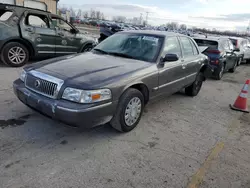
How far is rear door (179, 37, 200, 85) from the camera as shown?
15.5 ft

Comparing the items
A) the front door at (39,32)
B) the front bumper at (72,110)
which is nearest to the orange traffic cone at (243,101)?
the front bumper at (72,110)

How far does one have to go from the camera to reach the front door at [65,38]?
7.63m

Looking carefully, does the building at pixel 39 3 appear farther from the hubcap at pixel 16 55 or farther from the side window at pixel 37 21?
the hubcap at pixel 16 55

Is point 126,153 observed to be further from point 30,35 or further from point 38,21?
point 38,21

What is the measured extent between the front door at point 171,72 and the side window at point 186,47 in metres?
0.26

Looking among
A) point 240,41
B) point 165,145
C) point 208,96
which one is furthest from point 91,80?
point 240,41

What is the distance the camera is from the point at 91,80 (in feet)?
9.28

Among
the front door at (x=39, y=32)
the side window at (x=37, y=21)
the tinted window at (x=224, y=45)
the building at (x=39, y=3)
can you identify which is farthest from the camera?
the building at (x=39, y=3)

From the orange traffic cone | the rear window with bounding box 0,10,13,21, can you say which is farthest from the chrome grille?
the rear window with bounding box 0,10,13,21

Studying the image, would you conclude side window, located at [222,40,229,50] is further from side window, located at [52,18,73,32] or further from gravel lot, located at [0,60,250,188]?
side window, located at [52,18,73,32]

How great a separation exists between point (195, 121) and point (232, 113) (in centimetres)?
124

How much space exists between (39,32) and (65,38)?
3.23 feet

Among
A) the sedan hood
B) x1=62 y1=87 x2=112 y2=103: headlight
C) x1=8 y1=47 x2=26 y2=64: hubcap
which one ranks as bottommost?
x1=8 y1=47 x2=26 y2=64: hubcap

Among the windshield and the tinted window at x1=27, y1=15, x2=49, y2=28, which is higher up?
the tinted window at x1=27, y1=15, x2=49, y2=28
